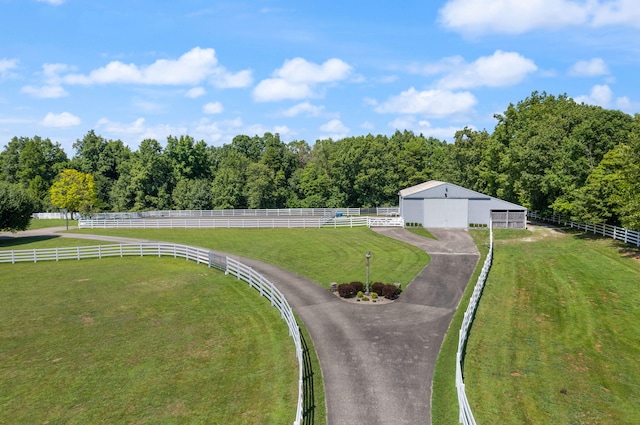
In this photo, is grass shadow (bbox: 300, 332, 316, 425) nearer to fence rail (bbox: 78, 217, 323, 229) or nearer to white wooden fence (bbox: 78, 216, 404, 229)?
white wooden fence (bbox: 78, 216, 404, 229)

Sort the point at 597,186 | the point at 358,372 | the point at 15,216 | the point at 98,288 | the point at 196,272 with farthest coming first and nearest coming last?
the point at 15,216
the point at 597,186
the point at 196,272
the point at 98,288
the point at 358,372

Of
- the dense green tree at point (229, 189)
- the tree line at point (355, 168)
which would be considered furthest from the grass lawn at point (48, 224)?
the dense green tree at point (229, 189)

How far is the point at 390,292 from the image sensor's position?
896 inches

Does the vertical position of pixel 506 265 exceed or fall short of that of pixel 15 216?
it falls short

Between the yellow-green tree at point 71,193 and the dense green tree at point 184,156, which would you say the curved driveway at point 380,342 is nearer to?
the yellow-green tree at point 71,193

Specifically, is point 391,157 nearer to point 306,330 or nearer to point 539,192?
point 539,192

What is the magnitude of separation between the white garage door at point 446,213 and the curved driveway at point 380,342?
1835 centimetres

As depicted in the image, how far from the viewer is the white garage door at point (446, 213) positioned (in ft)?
156

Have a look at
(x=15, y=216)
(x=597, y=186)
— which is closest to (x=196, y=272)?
(x=15, y=216)

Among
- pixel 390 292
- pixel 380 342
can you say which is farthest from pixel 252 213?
pixel 380 342

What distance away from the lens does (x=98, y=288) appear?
1053 inches

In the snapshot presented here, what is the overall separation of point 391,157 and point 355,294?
2388 inches

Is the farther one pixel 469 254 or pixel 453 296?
pixel 469 254

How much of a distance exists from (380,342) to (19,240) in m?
46.5
